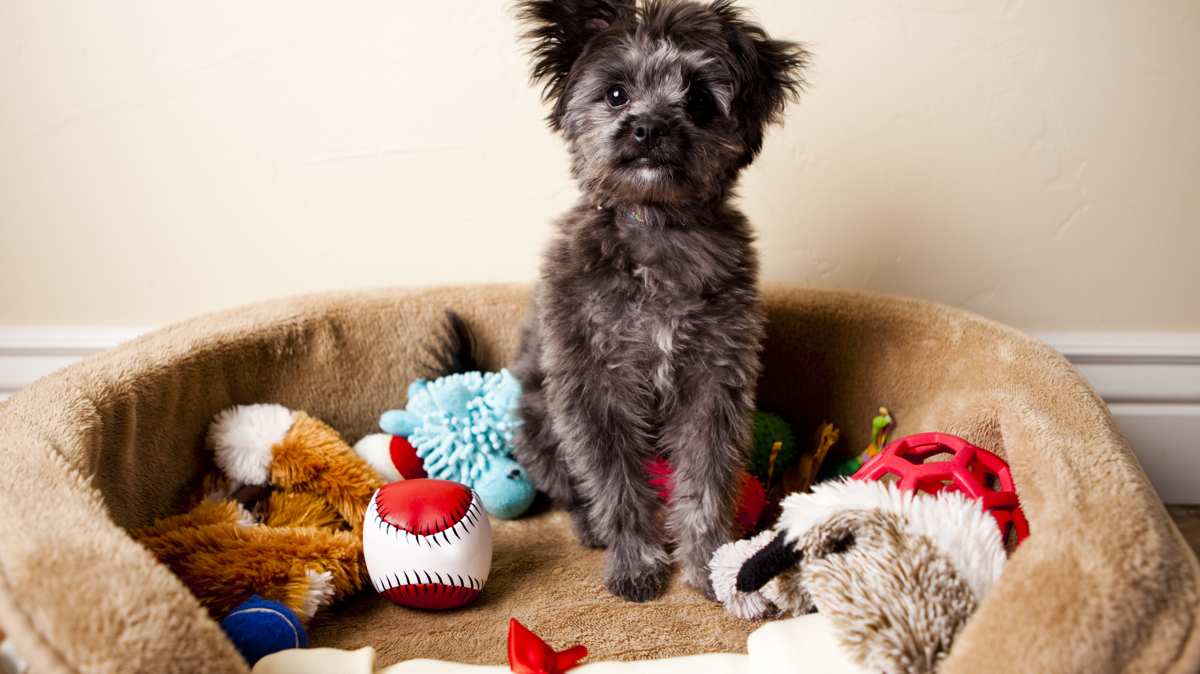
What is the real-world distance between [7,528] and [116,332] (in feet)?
4.42

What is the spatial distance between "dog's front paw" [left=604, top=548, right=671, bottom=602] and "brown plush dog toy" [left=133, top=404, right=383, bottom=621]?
454mm

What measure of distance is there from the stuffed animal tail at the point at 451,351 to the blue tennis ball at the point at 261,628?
2.63 feet

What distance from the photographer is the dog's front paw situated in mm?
1534

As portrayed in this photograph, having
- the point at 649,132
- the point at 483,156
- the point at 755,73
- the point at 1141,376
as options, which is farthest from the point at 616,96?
the point at 1141,376

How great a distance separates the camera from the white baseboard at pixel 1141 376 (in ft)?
7.26

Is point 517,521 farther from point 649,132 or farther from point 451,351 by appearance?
point 649,132

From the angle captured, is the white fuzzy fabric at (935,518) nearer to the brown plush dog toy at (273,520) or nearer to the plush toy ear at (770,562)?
the plush toy ear at (770,562)

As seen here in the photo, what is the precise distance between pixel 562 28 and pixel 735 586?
40.6 inches

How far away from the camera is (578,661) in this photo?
127 cm

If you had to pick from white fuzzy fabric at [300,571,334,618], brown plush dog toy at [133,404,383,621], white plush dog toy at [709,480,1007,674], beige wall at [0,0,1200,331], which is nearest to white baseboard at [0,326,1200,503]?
beige wall at [0,0,1200,331]

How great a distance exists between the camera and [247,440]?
172 cm

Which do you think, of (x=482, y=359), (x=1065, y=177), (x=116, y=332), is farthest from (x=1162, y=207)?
(x=116, y=332)

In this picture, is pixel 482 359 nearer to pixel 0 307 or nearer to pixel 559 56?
pixel 559 56

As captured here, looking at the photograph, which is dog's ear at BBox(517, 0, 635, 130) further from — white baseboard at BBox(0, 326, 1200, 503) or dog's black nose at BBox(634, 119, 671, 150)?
white baseboard at BBox(0, 326, 1200, 503)
